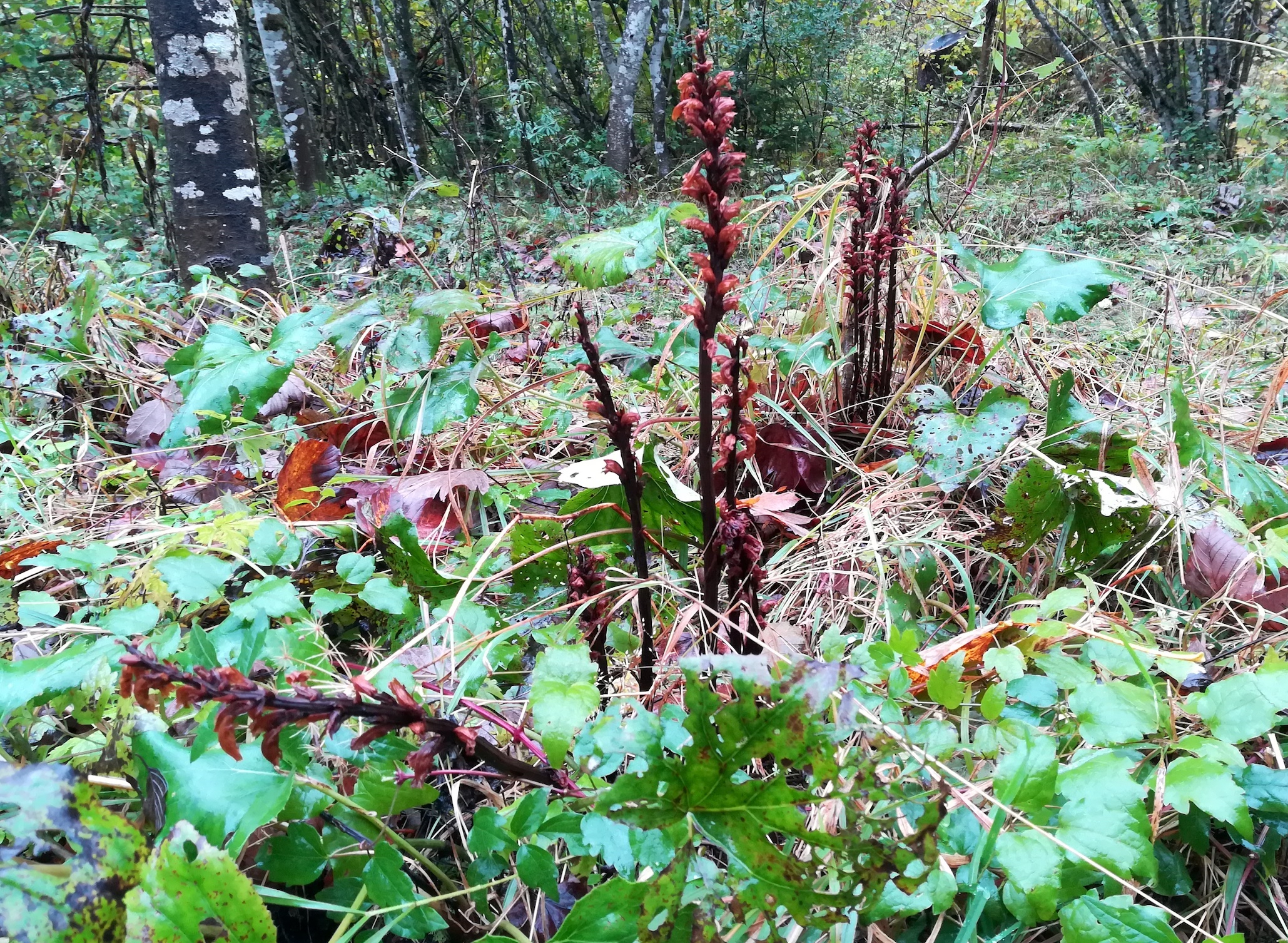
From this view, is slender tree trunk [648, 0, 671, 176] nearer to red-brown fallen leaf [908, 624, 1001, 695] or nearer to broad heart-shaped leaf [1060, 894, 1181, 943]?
red-brown fallen leaf [908, 624, 1001, 695]

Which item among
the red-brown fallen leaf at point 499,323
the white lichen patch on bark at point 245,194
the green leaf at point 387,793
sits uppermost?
the white lichen patch on bark at point 245,194

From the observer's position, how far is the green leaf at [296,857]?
0.70 m

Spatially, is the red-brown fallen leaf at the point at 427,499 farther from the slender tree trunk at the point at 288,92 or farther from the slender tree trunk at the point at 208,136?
the slender tree trunk at the point at 288,92

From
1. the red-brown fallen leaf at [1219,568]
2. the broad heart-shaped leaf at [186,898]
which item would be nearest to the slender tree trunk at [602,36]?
the red-brown fallen leaf at [1219,568]

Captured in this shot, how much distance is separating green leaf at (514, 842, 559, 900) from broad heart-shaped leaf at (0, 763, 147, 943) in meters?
A: 0.33

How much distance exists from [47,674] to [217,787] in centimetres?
32

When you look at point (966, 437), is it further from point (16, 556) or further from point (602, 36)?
point (602, 36)

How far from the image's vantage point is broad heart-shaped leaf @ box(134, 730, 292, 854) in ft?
2.10

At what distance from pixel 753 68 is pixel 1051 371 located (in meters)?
10.2

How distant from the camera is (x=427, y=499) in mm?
1481

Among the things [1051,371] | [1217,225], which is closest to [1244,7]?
[1217,225]

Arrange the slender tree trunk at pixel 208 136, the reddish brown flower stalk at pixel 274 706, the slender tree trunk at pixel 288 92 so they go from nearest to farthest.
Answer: the reddish brown flower stalk at pixel 274 706 → the slender tree trunk at pixel 208 136 → the slender tree trunk at pixel 288 92

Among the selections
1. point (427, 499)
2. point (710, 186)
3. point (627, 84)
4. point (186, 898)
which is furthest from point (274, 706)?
point (627, 84)

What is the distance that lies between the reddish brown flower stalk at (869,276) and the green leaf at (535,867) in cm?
120
